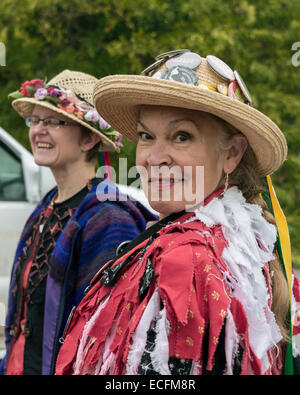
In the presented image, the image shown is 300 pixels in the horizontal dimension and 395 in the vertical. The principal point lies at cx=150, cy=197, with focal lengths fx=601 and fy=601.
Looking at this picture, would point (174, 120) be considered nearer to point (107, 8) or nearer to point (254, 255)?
point (254, 255)

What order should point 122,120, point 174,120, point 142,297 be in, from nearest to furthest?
point 142,297, point 174,120, point 122,120

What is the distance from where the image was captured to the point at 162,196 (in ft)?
5.96

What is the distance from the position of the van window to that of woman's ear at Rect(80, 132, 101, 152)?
4.45ft

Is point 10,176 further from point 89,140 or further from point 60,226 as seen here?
point 60,226

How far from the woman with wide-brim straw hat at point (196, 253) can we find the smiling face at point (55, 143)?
0.94m

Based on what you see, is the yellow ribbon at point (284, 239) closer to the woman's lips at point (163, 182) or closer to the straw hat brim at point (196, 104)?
the straw hat brim at point (196, 104)

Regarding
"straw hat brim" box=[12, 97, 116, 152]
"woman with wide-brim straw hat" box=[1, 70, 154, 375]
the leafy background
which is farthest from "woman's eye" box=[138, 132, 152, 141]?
the leafy background

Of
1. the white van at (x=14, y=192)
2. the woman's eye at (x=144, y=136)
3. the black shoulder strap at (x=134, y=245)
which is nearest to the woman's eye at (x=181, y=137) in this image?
the woman's eye at (x=144, y=136)

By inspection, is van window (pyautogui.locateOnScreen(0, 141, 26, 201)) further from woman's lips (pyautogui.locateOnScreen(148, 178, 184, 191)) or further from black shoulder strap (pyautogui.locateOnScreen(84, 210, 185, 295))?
woman's lips (pyautogui.locateOnScreen(148, 178, 184, 191))

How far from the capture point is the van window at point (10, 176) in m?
4.27

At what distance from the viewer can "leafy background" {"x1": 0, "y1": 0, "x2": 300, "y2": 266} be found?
616 cm

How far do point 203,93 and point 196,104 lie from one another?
1.5 inches
